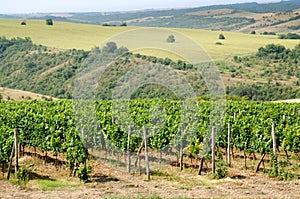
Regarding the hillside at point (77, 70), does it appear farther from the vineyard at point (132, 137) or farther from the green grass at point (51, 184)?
the green grass at point (51, 184)

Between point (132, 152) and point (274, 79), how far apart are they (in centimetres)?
6331

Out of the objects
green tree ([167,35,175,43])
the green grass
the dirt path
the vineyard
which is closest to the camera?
the dirt path

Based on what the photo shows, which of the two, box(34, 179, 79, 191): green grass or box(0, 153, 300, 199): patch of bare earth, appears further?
box(34, 179, 79, 191): green grass

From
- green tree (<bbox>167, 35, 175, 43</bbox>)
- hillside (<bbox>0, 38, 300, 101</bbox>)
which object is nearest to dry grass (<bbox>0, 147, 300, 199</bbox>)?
green tree (<bbox>167, 35, 175, 43</bbox>)

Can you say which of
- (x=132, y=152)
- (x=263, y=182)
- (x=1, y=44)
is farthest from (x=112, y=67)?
(x=1, y=44)

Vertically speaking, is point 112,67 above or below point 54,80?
above

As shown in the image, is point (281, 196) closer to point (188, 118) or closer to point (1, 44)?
point (188, 118)

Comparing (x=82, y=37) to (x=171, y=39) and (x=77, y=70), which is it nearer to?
(x=77, y=70)

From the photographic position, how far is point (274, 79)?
258 ft

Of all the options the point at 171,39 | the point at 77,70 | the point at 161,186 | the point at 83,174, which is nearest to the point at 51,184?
the point at 83,174

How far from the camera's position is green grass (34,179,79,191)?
46.4 feet

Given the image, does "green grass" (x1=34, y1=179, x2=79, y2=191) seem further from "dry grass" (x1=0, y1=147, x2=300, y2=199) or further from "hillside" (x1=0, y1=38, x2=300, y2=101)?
"hillside" (x1=0, y1=38, x2=300, y2=101)

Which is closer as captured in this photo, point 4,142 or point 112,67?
point 4,142

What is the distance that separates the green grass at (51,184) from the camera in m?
14.1
